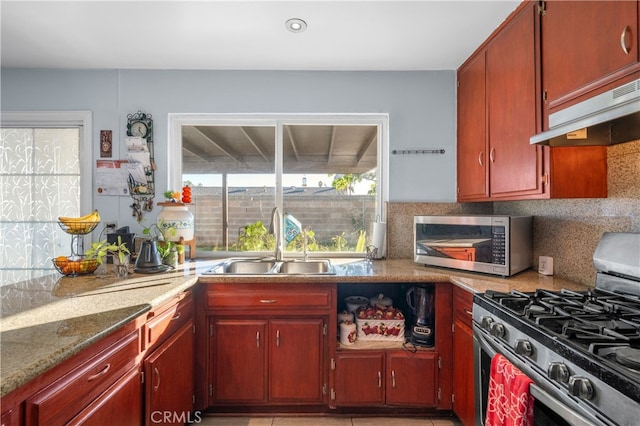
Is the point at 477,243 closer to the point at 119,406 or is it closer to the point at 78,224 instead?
the point at 119,406

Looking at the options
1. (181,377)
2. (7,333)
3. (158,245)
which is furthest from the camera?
(158,245)

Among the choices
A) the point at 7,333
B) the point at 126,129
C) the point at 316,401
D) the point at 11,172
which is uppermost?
the point at 126,129

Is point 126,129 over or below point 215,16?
below

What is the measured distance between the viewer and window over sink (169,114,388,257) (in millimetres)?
2584

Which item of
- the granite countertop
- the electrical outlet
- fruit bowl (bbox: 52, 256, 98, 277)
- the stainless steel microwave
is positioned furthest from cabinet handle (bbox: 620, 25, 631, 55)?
the electrical outlet

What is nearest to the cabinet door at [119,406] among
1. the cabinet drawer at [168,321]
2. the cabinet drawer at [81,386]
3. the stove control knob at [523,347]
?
the cabinet drawer at [81,386]

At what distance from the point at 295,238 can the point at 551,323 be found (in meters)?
1.80

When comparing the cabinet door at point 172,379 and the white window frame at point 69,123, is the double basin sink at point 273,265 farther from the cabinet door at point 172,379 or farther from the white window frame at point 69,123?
the white window frame at point 69,123

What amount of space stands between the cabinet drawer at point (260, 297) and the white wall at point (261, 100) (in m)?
1.04

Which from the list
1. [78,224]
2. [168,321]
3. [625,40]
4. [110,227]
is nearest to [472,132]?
[625,40]

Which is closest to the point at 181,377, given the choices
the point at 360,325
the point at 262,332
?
the point at 262,332

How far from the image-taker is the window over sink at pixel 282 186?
258 centimetres

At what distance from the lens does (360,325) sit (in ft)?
6.50

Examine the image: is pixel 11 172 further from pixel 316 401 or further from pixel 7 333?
pixel 316 401
